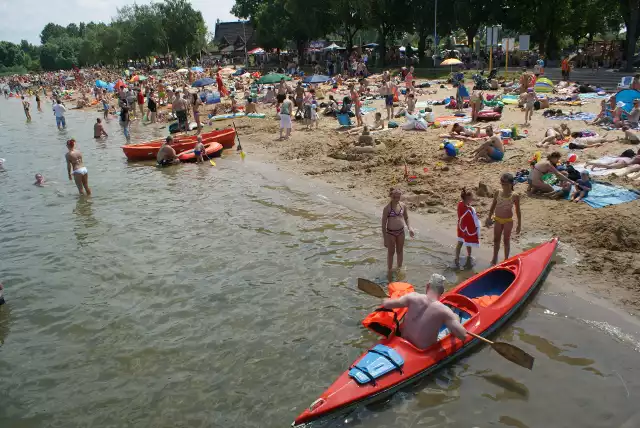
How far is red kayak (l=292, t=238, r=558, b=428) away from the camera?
529 centimetres

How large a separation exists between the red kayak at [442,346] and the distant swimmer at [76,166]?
10.5 m

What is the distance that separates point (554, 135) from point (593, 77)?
603 inches

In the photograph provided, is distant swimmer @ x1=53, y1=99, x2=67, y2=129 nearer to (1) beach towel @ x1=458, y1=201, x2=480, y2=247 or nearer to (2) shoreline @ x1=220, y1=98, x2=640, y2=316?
(2) shoreline @ x1=220, y1=98, x2=640, y2=316

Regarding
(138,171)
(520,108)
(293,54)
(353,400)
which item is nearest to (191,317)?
(353,400)

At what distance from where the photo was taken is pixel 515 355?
18.6 feet

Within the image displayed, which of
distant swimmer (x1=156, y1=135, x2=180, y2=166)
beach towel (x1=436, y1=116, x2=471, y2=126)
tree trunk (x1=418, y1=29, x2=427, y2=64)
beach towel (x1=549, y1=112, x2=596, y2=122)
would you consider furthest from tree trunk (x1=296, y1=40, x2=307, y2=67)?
beach towel (x1=549, y1=112, x2=596, y2=122)

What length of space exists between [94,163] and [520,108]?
1659 cm

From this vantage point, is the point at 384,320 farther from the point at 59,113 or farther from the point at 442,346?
the point at 59,113

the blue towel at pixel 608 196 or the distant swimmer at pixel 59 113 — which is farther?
the distant swimmer at pixel 59 113

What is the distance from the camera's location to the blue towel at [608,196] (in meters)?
9.72

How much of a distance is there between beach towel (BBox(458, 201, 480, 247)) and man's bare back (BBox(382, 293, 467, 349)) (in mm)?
2537

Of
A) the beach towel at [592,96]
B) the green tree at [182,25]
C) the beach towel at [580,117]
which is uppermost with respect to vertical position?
the green tree at [182,25]

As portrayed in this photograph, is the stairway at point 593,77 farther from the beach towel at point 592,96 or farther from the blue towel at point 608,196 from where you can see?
the blue towel at point 608,196

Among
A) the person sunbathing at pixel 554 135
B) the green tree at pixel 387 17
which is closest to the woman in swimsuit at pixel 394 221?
the person sunbathing at pixel 554 135
